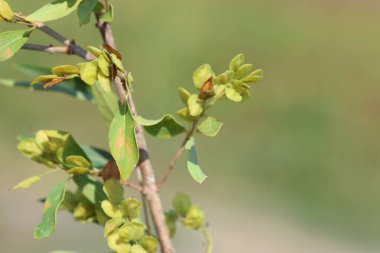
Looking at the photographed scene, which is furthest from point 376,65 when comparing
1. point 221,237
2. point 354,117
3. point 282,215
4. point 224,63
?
point 221,237

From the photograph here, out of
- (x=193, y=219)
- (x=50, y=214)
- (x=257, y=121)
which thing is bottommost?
(x=50, y=214)

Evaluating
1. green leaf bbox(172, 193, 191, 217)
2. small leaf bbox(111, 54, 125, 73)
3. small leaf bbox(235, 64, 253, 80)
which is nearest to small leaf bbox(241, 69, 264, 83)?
small leaf bbox(235, 64, 253, 80)

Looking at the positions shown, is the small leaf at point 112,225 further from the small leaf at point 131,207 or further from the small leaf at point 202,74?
the small leaf at point 202,74

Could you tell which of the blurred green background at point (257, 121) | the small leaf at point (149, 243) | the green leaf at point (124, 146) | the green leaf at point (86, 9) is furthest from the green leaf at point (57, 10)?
the blurred green background at point (257, 121)

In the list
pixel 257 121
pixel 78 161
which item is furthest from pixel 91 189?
pixel 257 121

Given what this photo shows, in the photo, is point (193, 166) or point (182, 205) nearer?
point (193, 166)

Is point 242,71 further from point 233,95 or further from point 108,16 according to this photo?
point 108,16

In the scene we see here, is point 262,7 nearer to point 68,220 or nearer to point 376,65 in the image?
point 376,65
